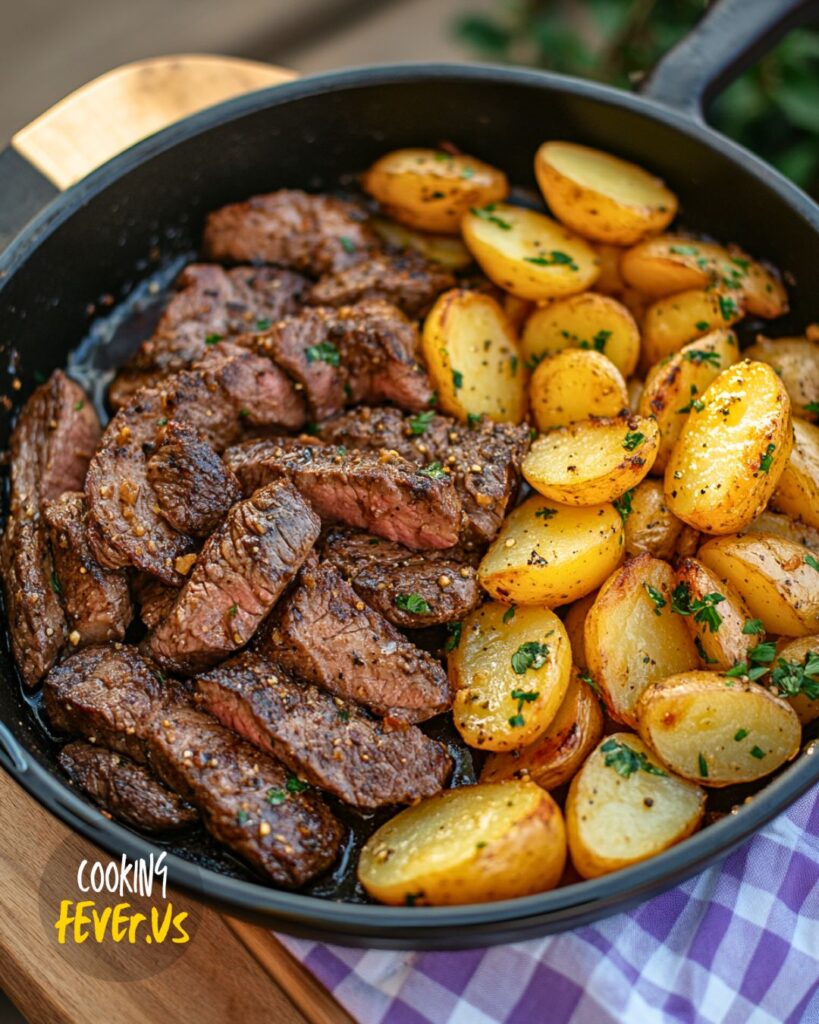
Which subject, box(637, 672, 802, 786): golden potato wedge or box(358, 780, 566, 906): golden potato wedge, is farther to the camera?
box(637, 672, 802, 786): golden potato wedge

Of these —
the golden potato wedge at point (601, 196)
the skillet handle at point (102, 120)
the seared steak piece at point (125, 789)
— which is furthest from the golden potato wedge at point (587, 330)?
the seared steak piece at point (125, 789)

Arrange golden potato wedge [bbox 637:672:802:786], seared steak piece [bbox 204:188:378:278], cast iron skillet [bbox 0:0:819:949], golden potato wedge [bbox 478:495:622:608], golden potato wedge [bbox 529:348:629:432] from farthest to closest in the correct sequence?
seared steak piece [bbox 204:188:378:278], cast iron skillet [bbox 0:0:819:949], golden potato wedge [bbox 529:348:629:432], golden potato wedge [bbox 478:495:622:608], golden potato wedge [bbox 637:672:802:786]

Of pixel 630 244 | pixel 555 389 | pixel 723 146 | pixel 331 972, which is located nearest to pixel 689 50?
pixel 723 146

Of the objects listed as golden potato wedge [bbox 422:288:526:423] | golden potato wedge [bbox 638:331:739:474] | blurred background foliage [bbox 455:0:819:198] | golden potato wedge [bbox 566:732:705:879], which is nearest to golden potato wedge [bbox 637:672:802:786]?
golden potato wedge [bbox 566:732:705:879]

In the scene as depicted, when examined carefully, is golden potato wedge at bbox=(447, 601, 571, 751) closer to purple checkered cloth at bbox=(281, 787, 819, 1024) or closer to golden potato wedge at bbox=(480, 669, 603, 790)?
golden potato wedge at bbox=(480, 669, 603, 790)

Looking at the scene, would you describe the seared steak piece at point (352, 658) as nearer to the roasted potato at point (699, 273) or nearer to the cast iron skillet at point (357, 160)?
the cast iron skillet at point (357, 160)

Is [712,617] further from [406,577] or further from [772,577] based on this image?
[406,577]
